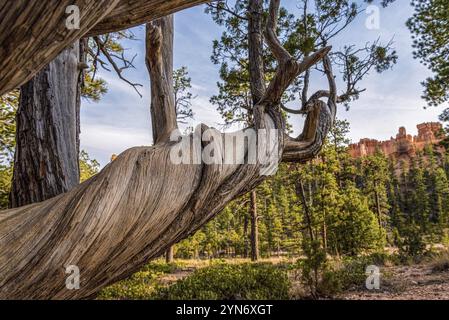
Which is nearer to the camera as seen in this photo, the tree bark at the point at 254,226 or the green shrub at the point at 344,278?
the green shrub at the point at 344,278

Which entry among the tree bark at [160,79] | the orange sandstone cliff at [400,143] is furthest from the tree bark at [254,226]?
the orange sandstone cliff at [400,143]

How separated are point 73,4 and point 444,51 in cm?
1140

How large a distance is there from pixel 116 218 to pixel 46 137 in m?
0.91

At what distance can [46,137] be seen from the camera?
1.63 metres

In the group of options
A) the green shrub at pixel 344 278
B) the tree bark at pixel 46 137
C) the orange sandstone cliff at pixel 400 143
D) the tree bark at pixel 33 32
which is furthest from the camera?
the orange sandstone cliff at pixel 400 143

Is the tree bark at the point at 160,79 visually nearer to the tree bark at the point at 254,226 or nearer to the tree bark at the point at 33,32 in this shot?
the tree bark at the point at 33,32

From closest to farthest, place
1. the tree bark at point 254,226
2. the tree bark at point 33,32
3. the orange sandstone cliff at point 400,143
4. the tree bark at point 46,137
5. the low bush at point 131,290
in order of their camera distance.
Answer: the tree bark at point 33,32, the tree bark at point 46,137, the low bush at point 131,290, the tree bark at point 254,226, the orange sandstone cliff at point 400,143

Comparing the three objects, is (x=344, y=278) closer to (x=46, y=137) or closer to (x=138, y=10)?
(x=46, y=137)

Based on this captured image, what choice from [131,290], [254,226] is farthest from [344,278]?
[254,226]

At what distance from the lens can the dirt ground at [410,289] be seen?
5695mm

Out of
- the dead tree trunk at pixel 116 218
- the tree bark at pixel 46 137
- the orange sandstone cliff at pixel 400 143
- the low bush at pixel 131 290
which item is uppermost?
the orange sandstone cliff at pixel 400 143

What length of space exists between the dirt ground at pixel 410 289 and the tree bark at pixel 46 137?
20.2ft

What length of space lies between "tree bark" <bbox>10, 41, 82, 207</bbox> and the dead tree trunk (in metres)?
0.48
